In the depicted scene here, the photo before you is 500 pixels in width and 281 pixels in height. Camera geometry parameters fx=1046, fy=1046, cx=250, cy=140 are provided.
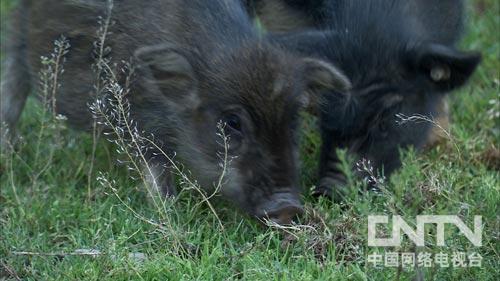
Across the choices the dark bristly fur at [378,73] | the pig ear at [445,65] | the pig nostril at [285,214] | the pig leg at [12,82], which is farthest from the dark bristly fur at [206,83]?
the pig ear at [445,65]

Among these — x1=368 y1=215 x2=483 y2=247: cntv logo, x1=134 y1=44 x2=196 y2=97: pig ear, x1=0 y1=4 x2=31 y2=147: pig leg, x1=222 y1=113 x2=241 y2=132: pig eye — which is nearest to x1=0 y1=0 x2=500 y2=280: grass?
x1=368 y1=215 x2=483 y2=247: cntv logo

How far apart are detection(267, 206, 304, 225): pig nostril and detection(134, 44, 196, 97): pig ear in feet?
2.64

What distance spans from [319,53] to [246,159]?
2.66 feet

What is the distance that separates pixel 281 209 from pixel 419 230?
808 millimetres

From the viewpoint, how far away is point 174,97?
5320mm

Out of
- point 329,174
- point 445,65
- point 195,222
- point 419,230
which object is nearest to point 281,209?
point 195,222

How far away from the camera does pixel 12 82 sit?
6328 millimetres

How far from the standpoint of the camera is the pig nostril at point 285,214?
16.1ft

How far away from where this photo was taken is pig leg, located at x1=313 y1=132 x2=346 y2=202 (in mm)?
5367

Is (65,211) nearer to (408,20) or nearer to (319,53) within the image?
(319,53)

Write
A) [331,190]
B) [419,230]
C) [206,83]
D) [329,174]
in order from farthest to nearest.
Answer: [329,174]
[331,190]
[206,83]
[419,230]

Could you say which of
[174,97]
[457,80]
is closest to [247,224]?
[174,97]

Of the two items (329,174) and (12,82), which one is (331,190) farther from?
(12,82)

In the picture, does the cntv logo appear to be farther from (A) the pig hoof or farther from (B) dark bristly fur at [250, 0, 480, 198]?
(B) dark bristly fur at [250, 0, 480, 198]
